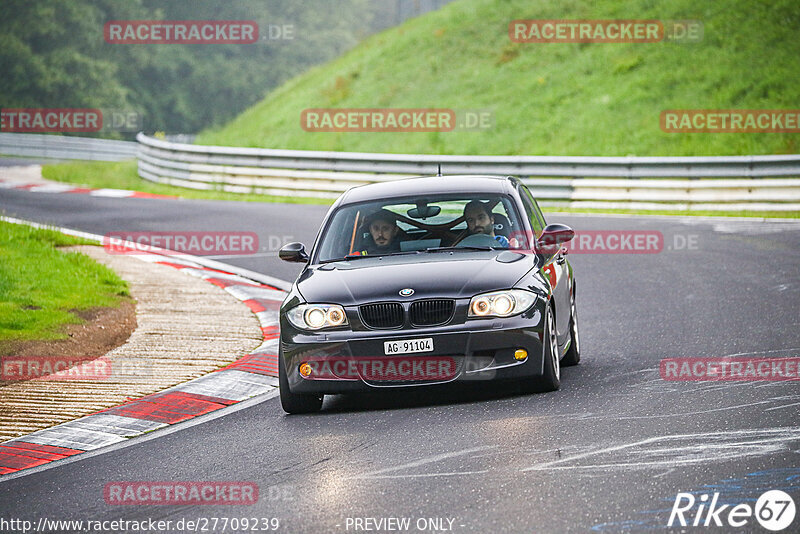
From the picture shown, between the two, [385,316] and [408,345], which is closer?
[408,345]

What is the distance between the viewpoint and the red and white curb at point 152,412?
8.21m

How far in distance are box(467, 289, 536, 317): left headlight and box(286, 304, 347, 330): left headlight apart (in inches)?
34.9

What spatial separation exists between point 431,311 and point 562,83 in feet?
91.8

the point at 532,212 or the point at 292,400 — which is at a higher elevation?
the point at 532,212

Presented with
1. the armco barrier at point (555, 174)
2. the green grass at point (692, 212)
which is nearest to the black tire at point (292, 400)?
the armco barrier at point (555, 174)

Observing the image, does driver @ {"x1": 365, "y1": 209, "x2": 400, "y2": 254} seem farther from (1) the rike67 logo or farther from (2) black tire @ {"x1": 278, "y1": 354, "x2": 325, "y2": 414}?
(1) the rike67 logo

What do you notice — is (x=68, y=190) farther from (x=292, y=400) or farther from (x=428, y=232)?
(x=292, y=400)

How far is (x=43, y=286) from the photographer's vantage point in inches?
559

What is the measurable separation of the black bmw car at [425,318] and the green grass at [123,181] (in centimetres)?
1805

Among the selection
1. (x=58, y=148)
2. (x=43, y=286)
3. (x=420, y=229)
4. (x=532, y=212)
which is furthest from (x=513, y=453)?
(x=58, y=148)

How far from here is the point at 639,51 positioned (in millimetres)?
36031

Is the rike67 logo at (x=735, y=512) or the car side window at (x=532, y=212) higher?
the car side window at (x=532, y=212)

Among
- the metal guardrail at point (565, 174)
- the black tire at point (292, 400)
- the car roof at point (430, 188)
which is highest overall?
the metal guardrail at point (565, 174)

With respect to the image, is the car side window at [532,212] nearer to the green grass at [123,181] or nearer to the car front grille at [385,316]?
the car front grille at [385,316]
